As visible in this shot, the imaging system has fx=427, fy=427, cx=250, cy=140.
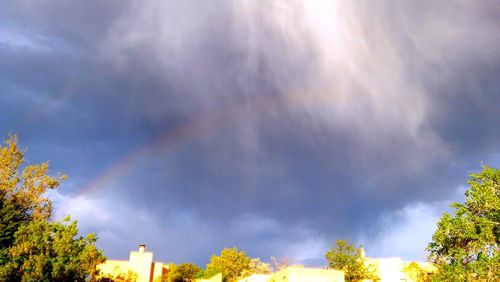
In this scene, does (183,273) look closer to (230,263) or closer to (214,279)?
(214,279)

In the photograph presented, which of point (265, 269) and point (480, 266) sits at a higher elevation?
point (265, 269)

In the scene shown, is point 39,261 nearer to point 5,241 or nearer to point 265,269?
point 5,241

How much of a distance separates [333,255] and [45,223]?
39.2 meters

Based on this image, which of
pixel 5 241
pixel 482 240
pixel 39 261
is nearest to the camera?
pixel 39 261

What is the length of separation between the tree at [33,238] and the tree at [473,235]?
1412 inches

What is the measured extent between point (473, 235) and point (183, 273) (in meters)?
39.3

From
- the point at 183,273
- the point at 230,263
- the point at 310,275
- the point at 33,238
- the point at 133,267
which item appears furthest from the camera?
the point at 230,263

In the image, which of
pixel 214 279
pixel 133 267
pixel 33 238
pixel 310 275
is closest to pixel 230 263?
pixel 214 279

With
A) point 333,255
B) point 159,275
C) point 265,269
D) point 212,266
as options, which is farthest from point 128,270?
point 265,269

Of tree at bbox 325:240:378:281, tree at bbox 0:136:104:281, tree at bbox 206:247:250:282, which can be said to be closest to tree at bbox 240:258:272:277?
tree at bbox 206:247:250:282

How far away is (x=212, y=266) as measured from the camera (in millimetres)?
75375

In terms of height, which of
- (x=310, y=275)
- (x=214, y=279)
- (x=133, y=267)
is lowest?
(x=310, y=275)

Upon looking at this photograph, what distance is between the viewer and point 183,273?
62.9 m

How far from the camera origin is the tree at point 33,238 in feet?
121
